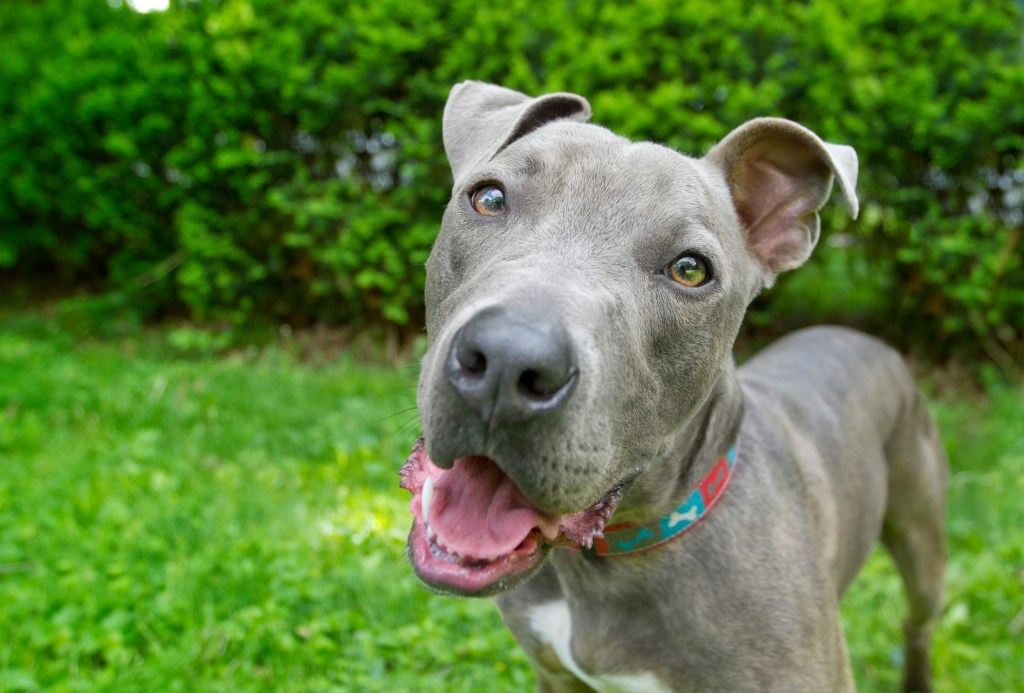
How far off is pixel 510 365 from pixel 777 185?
1.59 meters

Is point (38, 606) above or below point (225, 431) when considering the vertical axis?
above

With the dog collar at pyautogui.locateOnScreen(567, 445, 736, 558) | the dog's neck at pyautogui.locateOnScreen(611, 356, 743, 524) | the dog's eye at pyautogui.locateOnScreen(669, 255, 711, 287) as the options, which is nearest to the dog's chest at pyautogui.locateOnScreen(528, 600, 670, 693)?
the dog collar at pyautogui.locateOnScreen(567, 445, 736, 558)

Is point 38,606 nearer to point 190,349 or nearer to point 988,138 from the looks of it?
point 190,349

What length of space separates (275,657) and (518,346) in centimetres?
231

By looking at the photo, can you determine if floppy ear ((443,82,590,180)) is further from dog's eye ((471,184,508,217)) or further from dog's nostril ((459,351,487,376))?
dog's nostril ((459,351,487,376))

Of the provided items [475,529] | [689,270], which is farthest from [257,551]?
[689,270]

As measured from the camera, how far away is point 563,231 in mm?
2320

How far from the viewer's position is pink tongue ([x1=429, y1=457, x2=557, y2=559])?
6.97ft

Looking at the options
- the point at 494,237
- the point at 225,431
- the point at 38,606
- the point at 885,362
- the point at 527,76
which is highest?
the point at 494,237

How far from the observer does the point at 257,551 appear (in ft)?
13.4

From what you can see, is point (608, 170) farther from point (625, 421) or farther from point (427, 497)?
point (427, 497)

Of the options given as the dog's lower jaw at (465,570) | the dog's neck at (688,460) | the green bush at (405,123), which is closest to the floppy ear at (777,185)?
the dog's neck at (688,460)

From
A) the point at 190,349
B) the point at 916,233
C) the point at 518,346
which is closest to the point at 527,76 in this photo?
the point at 916,233

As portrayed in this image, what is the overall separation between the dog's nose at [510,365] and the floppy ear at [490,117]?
3.36 feet
